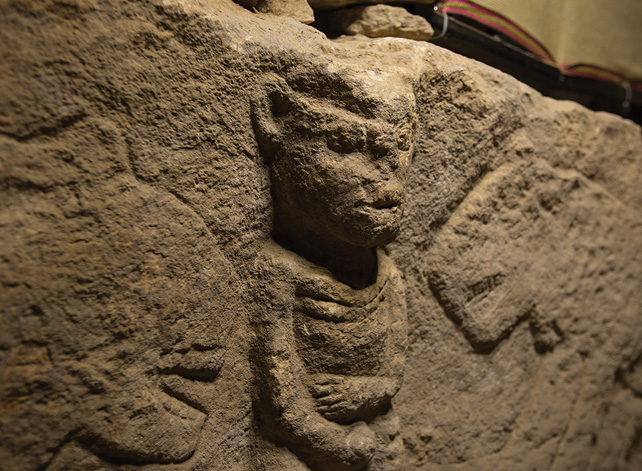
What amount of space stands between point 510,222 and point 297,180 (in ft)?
1.92

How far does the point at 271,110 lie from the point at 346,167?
14 cm

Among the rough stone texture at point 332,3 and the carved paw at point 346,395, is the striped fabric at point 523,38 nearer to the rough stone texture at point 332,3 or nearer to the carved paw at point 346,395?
the rough stone texture at point 332,3

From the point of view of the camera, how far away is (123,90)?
2.22 ft

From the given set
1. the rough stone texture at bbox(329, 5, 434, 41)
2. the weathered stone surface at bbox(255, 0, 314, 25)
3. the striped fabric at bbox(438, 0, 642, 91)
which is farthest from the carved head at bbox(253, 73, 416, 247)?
the striped fabric at bbox(438, 0, 642, 91)

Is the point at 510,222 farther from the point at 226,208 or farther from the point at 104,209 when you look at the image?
the point at 104,209

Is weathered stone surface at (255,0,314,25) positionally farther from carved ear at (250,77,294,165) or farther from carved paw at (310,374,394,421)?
carved paw at (310,374,394,421)

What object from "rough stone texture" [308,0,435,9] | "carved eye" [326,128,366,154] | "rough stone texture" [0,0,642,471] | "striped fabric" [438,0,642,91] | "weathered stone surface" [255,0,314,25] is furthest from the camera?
"striped fabric" [438,0,642,91]

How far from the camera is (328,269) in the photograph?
0.86 meters

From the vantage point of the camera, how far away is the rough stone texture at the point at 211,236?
2.09 feet

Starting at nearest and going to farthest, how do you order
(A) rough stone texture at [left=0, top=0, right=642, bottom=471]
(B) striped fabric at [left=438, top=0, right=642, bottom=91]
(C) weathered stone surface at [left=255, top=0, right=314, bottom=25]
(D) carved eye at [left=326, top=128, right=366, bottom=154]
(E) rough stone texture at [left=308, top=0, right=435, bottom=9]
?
(A) rough stone texture at [left=0, top=0, right=642, bottom=471] → (D) carved eye at [left=326, top=128, right=366, bottom=154] → (C) weathered stone surface at [left=255, top=0, right=314, bottom=25] → (E) rough stone texture at [left=308, top=0, right=435, bottom=9] → (B) striped fabric at [left=438, top=0, right=642, bottom=91]

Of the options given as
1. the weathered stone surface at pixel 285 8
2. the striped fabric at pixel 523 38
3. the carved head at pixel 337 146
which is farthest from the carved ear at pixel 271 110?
the striped fabric at pixel 523 38

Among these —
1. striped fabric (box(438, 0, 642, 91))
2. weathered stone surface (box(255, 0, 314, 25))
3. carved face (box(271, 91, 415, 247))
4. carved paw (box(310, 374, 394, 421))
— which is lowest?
carved paw (box(310, 374, 394, 421))

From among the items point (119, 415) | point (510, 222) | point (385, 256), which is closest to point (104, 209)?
point (119, 415)

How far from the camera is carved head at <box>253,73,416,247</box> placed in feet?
2.53
